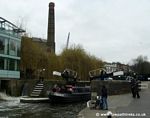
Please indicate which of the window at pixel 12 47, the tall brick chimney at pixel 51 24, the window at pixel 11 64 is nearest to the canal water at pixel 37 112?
Answer: the window at pixel 11 64

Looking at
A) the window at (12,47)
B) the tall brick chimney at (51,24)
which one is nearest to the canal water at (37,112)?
the window at (12,47)

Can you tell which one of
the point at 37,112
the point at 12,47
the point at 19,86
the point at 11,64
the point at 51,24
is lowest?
the point at 37,112

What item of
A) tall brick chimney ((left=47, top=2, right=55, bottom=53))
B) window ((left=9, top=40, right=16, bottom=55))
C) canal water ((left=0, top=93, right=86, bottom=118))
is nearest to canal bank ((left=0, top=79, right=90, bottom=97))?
window ((left=9, top=40, right=16, bottom=55))

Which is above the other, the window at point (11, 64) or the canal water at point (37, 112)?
the window at point (11, 64)

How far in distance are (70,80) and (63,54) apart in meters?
32.6

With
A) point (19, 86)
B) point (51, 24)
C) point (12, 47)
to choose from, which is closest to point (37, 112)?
point (19, 86)

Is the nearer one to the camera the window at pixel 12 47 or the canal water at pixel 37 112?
the canal water at pixel 37 112

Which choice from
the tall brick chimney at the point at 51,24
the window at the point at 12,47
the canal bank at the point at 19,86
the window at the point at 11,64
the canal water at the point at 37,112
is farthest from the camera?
the tall brick chimney at the point at 51,24

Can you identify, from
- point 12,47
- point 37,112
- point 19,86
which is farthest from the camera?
point 12,47

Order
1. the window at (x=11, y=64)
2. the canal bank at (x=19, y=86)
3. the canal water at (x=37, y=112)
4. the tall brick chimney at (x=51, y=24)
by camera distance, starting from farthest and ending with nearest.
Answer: the tall brick chimney at (x=51, y=24), the window at (x=11, y=64), the canal bank at (x=19, y=86), the canal water at (x=37, y=112)

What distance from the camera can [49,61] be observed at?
249 feet

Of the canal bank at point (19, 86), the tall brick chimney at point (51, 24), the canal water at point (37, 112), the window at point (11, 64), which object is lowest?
the canal water at point (37, 112)

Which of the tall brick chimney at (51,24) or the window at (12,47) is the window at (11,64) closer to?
the window at (12,47)

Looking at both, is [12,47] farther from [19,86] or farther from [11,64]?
[19,86]
